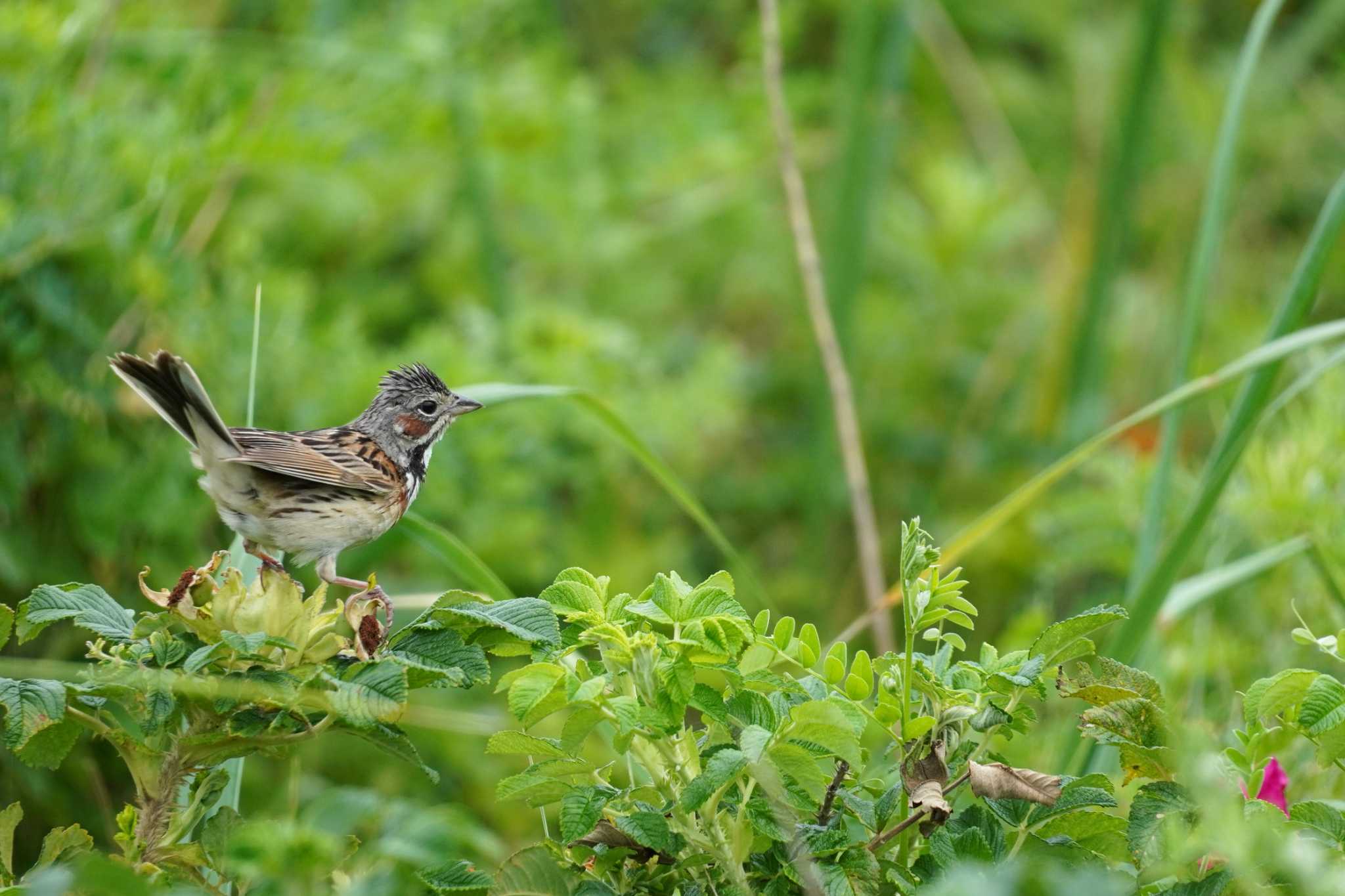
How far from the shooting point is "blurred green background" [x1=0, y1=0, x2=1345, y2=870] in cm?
288

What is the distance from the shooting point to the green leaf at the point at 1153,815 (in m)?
1.09

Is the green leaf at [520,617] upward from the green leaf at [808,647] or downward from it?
upward

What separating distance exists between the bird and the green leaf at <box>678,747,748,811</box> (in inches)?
27.4

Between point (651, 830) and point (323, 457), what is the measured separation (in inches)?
45.5

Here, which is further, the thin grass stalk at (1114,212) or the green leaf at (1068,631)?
the thin grass stalk at (1114,212)

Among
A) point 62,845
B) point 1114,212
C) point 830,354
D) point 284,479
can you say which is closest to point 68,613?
point 62,845

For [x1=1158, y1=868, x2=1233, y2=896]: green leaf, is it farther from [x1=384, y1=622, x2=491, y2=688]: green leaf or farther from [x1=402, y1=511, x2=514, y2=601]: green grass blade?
[x1=402, y1=511, x2=514, y2=601]: green grass blade

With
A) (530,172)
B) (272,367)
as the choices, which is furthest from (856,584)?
(272,367)

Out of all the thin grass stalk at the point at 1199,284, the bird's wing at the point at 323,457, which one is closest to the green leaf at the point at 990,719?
the thin grass stalk at the point at 1199,284

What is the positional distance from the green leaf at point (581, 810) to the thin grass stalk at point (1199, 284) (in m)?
1.14

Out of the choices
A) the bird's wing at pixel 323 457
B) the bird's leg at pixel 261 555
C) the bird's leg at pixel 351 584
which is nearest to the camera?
the bird's leg at pixel 351 584

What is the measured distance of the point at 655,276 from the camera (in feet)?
14.5

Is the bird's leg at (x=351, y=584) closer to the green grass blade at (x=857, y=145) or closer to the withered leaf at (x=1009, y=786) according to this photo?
the withered leaf at (x=1009, y=786)

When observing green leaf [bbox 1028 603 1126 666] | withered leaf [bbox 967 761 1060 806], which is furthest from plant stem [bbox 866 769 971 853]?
green leaf [bbox 1028 603 1126 666]
